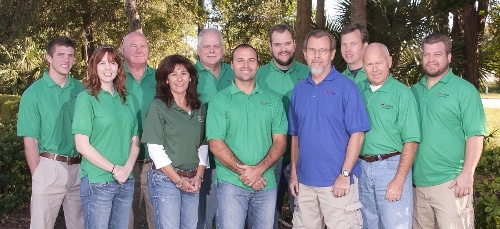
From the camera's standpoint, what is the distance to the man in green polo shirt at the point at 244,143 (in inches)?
178

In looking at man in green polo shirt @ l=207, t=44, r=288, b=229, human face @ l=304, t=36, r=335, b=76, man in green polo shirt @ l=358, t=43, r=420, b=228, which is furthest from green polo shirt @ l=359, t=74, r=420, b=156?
man in green polo shirt @ l=207, t=44, r=288, b=229

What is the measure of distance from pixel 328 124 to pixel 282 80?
1.22 meters

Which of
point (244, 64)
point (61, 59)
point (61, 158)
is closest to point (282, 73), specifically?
point (244, 64)

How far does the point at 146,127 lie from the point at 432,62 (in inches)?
95.2

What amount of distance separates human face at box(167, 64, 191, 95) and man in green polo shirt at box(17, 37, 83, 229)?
1.02 m

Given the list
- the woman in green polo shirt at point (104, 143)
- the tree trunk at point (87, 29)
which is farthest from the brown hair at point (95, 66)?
the tree trunk at point (87, 29)

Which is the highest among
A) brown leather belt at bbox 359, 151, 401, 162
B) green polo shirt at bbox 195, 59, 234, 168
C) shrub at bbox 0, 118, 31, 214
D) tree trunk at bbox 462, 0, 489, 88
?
tree trunk at bbox 462, 0, 489, 88

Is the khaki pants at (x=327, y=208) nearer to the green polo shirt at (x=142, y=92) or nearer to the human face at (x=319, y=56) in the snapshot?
the human face at (x=319, y=56)

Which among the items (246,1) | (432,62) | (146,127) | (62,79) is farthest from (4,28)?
(432,62)

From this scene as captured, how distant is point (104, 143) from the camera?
439 cm

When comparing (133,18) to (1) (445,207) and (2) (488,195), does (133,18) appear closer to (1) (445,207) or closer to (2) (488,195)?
(2) (488,195)

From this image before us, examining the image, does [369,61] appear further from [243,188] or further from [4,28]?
[4,28]

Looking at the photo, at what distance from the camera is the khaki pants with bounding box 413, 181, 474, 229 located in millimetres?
4645

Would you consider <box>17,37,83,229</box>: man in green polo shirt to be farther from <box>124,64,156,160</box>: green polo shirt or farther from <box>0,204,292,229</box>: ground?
<box>0,204,292,229</box>: ground
